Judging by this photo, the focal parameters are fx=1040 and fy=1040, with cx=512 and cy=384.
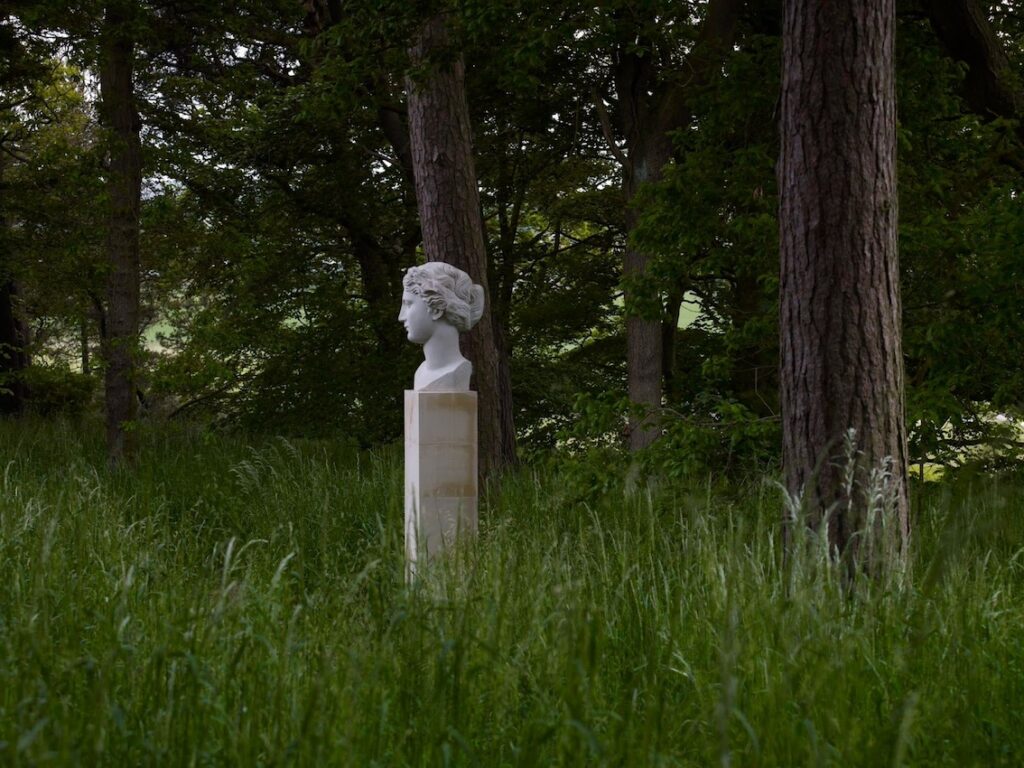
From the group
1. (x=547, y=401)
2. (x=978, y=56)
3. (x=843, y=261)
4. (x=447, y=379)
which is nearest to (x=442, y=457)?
(x=447, y=379)

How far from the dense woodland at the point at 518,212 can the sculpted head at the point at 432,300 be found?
945 mm

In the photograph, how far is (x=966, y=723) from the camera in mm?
2465

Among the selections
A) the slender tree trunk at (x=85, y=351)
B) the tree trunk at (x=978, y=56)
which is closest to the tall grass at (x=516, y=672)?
the tree trunk at (x=978, y=56)

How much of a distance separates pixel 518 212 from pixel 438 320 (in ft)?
32.1

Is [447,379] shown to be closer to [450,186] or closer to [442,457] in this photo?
[442,457]

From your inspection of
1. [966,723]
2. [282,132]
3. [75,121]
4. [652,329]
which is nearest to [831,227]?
[966,723]

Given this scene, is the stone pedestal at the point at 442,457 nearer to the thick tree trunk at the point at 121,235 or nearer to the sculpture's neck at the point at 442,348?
the sculpture's neck at the point at 442,348

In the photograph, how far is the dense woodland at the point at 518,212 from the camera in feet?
21.2

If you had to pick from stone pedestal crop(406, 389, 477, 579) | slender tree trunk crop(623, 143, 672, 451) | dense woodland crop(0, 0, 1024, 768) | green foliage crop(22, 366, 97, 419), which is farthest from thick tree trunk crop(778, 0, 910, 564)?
green foliage crop(22, 366, 97, 419)

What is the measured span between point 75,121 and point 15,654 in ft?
59.5

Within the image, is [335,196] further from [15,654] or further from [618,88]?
[15,654]

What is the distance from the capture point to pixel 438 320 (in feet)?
21.3

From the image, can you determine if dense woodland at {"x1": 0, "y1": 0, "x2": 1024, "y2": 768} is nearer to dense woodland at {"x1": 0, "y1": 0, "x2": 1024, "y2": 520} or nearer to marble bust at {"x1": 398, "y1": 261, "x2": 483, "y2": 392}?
dense woodland at {"x1": 0, "y1": 0, "x2": 1024, "y2": 520}

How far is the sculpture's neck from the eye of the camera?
6457mm
